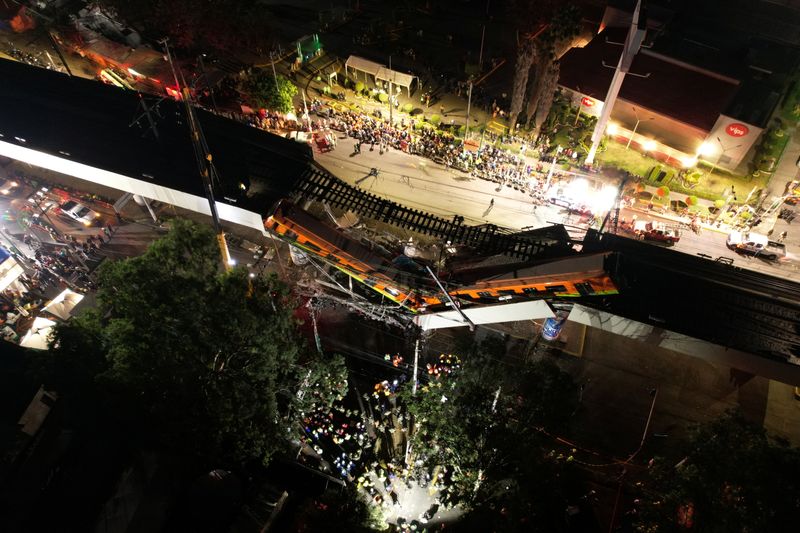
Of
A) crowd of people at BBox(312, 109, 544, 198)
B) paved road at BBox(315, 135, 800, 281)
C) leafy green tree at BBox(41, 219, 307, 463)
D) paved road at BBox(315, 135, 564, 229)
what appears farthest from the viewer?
crowd of people at BBox(312, 109, 544, 198)

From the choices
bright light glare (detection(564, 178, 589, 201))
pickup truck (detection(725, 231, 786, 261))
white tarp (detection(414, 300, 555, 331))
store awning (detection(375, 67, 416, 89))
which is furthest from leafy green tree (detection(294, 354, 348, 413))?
pickup truck (detection(725, 231, 786, 261))

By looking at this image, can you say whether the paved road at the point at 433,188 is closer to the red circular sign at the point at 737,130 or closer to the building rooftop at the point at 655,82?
the building rooftop at the point at 655,82

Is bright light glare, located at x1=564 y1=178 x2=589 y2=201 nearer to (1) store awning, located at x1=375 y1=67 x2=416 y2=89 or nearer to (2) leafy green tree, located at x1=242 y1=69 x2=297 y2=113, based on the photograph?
(1) store awning, located at x1=375 y1=67 x2=416 y2=89

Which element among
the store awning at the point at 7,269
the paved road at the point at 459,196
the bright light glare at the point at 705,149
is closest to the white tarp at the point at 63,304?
the store awning at the point at 7,269

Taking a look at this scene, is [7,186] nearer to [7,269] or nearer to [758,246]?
[7,269]

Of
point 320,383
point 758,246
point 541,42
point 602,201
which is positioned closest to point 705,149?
point 758,246
